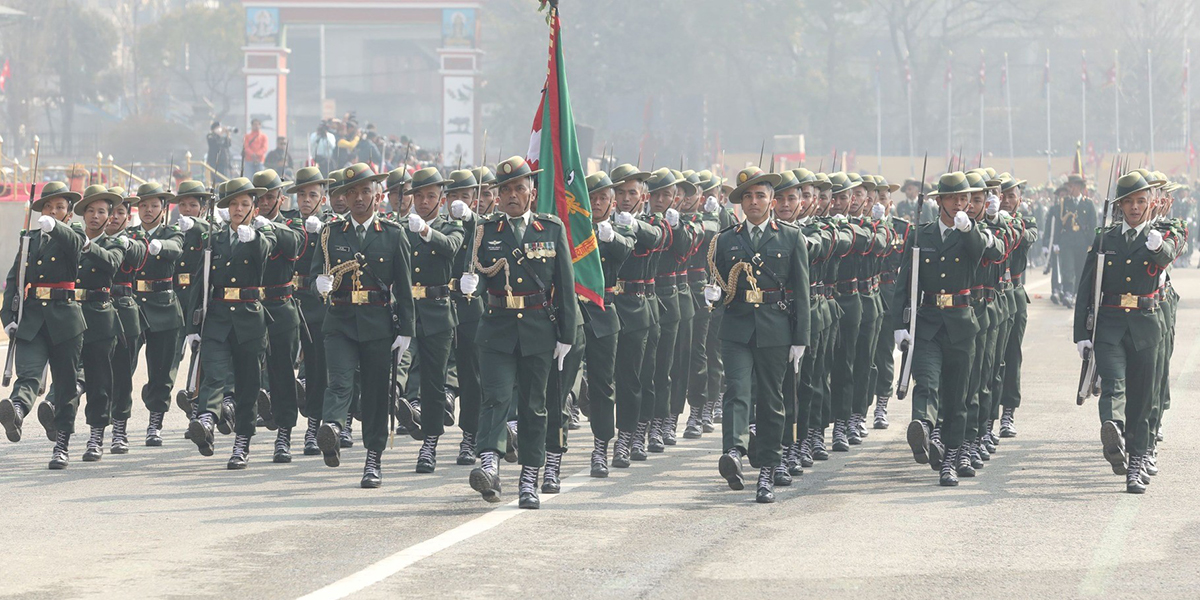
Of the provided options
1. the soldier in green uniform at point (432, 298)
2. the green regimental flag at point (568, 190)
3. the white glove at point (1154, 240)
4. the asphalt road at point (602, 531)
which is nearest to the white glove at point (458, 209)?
the soldier in green uniform at point (432, 298)

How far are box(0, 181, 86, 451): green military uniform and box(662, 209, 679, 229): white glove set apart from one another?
3797 millimetres

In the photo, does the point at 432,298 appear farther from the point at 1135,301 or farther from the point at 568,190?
the point at 1135,301

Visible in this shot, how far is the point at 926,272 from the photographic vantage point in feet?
36.5

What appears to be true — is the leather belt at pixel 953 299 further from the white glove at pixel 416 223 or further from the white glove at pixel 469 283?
the white glove at pixel 416 223

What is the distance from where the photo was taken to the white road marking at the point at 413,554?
301 inches

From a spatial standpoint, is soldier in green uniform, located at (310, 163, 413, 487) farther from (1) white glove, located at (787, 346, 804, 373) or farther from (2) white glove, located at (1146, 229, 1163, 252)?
(2) white glove, located at (1146, 229, 1163, 252)

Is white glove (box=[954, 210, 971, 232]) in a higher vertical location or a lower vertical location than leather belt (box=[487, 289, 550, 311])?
higher

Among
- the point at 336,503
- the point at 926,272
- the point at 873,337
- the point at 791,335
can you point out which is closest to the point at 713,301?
the point at 791,335

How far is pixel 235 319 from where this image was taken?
11.6m

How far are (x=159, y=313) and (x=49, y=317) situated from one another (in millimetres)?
1223

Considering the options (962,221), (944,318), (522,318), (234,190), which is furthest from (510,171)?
(944,318)

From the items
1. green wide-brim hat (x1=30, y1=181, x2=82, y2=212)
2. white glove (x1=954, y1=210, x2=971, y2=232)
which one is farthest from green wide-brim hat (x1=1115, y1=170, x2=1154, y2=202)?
green wide-brim hat (x1=30, y1=181, x2=82, y2=212)

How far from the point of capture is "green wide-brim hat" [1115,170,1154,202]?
10.8 meters

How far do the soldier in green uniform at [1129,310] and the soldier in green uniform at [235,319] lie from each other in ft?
16.8
